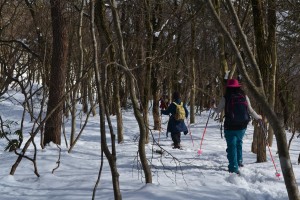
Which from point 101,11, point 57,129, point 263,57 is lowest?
point 57,129

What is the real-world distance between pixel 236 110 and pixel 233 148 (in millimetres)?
643

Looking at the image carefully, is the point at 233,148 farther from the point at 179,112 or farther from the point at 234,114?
the point at 179,112

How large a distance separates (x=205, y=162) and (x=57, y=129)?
3.88 metres

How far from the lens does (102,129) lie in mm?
4051

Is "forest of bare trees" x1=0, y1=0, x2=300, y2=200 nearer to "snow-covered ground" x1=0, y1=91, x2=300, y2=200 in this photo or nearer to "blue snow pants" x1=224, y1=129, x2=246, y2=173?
"snow-covered ground" x1=0, y1=91, x2=300, y2=200

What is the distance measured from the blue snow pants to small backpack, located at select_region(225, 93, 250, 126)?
0.61ft

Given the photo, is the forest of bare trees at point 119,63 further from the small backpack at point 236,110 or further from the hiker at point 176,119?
the hiker at point 176,119

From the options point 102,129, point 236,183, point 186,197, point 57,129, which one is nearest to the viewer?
point 102,129

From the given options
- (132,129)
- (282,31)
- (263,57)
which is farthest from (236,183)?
(132,129)

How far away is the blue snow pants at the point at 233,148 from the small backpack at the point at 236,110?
0.19 meters

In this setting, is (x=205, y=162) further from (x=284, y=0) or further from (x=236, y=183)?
(x=284, y=0)

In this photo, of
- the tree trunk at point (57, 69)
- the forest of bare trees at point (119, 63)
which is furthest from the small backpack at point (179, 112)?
the tree trunk at point (57, 69)

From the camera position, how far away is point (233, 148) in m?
6.29

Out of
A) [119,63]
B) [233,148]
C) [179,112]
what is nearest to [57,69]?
[119,63]
